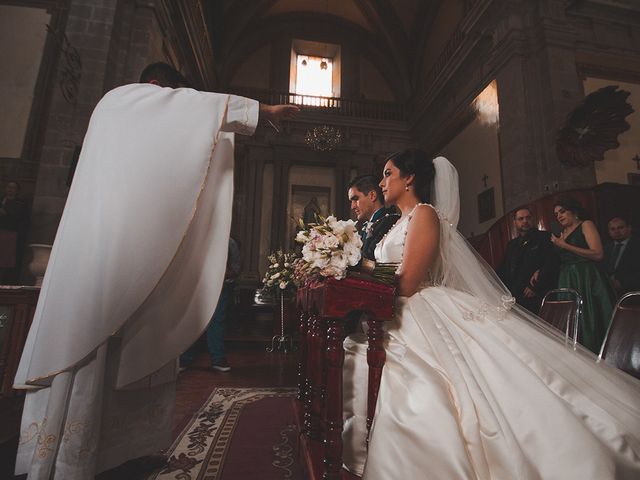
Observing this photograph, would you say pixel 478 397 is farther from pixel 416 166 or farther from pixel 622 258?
pixel 622 258

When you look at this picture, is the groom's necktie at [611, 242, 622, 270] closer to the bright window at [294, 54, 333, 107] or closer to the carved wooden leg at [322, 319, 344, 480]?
the carved wooden leg at [322, 319, 344, 480]

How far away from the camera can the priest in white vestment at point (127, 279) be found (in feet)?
4.34

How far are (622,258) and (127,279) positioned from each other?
5.52 meters

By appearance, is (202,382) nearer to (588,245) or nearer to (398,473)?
(398,473)

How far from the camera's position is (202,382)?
364 centimetres

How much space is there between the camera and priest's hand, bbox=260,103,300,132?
5.79ft

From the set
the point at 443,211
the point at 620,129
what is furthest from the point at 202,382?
the point at 620,129

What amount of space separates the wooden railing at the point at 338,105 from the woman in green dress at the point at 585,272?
8.66m

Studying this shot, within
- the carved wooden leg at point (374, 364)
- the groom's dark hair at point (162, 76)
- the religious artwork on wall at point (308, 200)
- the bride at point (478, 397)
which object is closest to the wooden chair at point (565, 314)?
the bride at point (478, 397)

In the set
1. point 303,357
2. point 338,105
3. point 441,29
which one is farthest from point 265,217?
point 303,357

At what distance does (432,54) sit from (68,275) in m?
12.4

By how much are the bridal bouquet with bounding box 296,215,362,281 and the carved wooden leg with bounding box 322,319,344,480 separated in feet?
0.67

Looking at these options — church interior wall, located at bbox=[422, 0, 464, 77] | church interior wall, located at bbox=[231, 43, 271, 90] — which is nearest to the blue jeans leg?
church interior wall, located at bbox=[422, 0, 464, 77]

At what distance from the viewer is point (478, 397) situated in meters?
1.28
